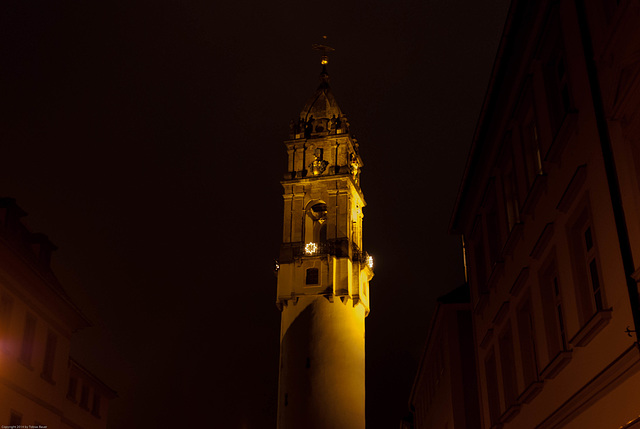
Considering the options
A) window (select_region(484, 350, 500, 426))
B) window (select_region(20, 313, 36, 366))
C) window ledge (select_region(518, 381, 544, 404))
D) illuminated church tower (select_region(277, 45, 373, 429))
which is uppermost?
illuminated church tower (select_region(277, 45, 373, 429))

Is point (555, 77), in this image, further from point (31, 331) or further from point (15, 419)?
point (31, 331)

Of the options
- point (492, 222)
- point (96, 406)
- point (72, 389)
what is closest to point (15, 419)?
point (72, 389)

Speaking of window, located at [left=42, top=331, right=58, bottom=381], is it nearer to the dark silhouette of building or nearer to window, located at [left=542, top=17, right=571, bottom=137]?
the dark silhouette of building

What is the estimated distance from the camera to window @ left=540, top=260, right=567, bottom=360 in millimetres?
15133

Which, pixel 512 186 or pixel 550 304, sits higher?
pixel 512 186

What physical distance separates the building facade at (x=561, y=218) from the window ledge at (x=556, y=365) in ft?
0.10

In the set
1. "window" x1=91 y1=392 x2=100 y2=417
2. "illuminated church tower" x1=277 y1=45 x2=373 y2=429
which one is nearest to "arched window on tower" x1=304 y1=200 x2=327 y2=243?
"illuminated church tower" x1=277 y1=45 x2=373 y2=429

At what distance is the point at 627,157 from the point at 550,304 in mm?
4995

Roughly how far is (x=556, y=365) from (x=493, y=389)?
6672 mm

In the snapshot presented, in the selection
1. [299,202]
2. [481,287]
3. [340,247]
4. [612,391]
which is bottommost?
[612,391]

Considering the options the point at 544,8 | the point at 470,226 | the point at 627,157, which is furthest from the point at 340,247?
the point at 627,157

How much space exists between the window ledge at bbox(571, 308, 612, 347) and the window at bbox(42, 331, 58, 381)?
23.3 metres

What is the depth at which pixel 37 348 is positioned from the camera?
30531 millimetres

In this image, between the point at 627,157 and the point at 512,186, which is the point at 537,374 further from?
the point at 627,157
